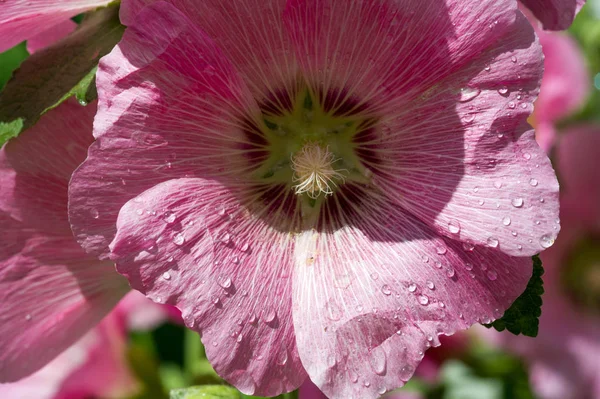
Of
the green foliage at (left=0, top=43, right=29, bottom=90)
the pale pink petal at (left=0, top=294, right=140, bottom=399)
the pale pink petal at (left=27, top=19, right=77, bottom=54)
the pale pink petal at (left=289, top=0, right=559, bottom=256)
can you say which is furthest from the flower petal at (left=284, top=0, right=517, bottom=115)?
the pale pink petal at (left=0, top=294, right=140, bottom=399)

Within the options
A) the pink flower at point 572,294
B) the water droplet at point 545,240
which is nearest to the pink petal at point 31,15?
the water droplet at point 545,240

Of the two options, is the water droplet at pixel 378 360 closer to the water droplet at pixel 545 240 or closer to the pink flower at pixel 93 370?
the water droplet at pixel 545 240

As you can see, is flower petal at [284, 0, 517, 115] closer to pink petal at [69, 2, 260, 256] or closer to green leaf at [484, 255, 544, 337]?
pink petal at [69, 2, 260, 256]

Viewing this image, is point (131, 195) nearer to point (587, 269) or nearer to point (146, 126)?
point (146, 126)

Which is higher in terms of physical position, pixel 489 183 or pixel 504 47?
pixel 504 47

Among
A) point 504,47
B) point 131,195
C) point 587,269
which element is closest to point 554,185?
point 504,47

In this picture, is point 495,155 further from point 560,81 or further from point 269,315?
point 560,81

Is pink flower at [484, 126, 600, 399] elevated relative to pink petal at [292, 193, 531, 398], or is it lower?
lower
